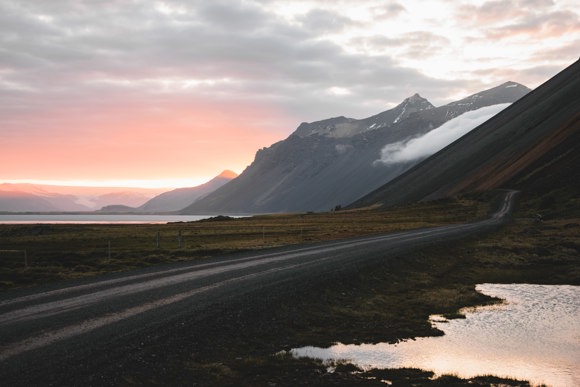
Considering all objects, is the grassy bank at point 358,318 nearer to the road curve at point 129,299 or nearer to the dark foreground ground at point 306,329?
the dark foreground ground at point 306,329

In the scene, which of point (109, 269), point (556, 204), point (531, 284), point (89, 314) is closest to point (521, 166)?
point (556, 204)

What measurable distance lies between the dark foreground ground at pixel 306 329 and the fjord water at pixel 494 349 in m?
0.83

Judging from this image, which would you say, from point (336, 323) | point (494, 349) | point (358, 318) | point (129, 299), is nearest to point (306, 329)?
point (336, 323)

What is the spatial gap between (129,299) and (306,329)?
8.76 m

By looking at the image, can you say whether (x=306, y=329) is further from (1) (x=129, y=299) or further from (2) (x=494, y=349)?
(1) (x=129, y=299)

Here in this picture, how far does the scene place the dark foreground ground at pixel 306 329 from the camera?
13.5m

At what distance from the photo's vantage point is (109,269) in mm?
37688

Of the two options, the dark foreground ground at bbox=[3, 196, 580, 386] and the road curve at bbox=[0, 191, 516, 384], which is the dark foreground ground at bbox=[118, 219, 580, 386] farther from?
the road curve at bbox=[0, 191, 516, 384]

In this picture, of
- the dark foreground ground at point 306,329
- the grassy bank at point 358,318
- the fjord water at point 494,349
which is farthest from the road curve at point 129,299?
the fjord water at point 494,349

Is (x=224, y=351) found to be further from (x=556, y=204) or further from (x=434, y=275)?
(x=556, y=204)

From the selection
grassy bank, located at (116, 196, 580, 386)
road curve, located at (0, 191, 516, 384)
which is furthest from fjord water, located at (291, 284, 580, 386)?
road curve, located at (0, 191, 516, 384)

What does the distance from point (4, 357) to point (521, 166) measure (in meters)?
172

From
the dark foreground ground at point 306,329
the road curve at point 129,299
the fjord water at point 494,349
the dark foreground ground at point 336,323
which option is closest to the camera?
the dark foreground ground at point 306,329

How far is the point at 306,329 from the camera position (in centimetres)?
1967
